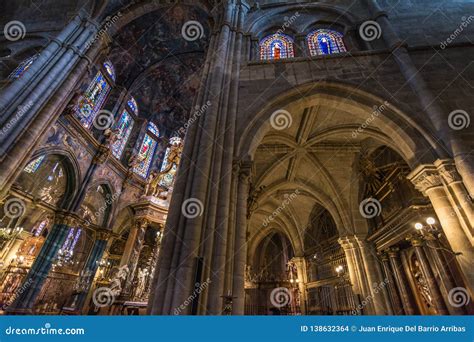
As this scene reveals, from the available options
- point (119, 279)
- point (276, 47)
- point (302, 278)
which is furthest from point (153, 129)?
point (302, 278)


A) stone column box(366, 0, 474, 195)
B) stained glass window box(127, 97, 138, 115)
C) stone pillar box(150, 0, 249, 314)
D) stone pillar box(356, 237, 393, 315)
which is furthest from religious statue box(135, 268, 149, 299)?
stained glass window box(127, 97, 138, 115)

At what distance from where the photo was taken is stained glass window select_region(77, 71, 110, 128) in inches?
546

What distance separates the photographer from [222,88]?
6.54m

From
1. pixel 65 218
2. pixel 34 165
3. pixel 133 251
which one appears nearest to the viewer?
pixel 133 251

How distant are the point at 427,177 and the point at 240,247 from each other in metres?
4.55

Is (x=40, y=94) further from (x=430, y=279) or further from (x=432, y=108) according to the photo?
(x=430, y=279)

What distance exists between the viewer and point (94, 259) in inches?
546

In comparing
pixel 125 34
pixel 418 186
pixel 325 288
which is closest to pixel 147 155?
pixel 125 34

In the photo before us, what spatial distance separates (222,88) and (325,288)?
11.4 metres

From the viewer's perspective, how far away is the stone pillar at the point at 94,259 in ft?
41.2

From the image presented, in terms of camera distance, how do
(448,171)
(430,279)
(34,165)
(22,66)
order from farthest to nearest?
(34,165) → (22,66) → (430,279) → (448,171)
